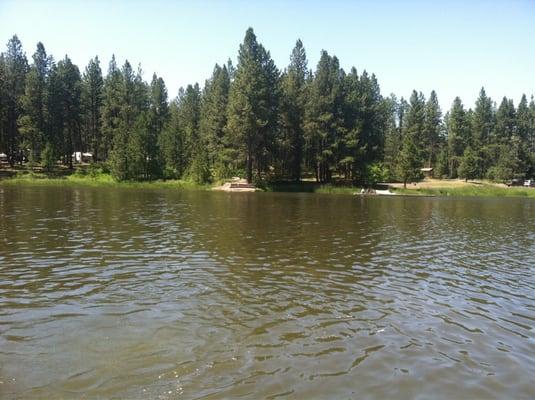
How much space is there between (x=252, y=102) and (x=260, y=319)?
7031cm

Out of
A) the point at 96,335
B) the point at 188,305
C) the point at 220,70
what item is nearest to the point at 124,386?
the point at 96,335

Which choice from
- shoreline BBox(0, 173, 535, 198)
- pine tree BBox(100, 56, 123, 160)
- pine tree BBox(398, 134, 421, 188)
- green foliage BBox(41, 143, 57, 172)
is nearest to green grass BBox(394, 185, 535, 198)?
shoreline BBox(0, 173, 535, 198)

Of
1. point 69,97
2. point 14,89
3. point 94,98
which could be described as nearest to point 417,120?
point 94,98

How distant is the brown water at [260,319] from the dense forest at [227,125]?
60.1 metres

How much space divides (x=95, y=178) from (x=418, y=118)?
289 feet

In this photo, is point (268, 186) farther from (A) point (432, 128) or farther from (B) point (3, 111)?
(A) point (432, 128)

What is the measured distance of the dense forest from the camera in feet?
266

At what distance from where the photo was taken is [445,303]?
484 inches

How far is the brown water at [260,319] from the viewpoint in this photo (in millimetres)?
7359

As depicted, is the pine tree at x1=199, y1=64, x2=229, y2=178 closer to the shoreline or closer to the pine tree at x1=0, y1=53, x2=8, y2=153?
the shoreline

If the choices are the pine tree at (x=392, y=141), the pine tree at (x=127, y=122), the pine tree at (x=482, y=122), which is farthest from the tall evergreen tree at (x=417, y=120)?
the pine tree at (x=127, y=122)

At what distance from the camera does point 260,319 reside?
34.1 ft

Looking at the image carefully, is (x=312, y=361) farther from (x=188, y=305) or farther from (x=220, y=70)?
(x=220, y=70)

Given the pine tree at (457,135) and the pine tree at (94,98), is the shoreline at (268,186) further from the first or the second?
the pine tree at (457,135)
